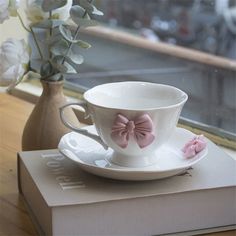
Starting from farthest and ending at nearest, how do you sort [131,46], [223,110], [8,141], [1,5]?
[131,46] → [223,110] → [8,141] → [1,5]

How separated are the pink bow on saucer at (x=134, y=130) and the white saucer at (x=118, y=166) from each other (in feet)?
0.11

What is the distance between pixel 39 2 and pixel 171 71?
0.83 metres

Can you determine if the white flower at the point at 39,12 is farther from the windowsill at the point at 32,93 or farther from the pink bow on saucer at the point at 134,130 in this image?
the windowsill at the point at 32,93

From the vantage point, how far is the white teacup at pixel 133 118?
604mm

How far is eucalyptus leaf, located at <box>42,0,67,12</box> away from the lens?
0.73m

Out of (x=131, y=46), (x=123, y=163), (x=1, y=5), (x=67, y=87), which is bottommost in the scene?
(x=131, y=46)

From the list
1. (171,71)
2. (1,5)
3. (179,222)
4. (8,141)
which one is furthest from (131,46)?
(179,222)

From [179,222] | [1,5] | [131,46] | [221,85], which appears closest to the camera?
[179,222]

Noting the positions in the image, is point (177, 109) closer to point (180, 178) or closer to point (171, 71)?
point (180, 178)

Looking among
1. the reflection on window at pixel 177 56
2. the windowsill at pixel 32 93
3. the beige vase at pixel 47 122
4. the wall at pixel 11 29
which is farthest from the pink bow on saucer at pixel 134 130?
the wall at pixel 11 29

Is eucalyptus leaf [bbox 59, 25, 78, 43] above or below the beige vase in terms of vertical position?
above

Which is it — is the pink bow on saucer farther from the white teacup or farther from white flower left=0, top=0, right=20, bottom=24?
white flower left=0, top=0, right=20, bottom=24

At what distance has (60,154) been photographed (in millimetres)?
709

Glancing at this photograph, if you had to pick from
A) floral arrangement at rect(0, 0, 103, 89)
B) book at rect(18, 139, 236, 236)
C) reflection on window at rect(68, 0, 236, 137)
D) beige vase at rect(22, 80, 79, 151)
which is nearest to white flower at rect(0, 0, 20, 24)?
floral arrangement at rect(0, 0, 103, 89)
